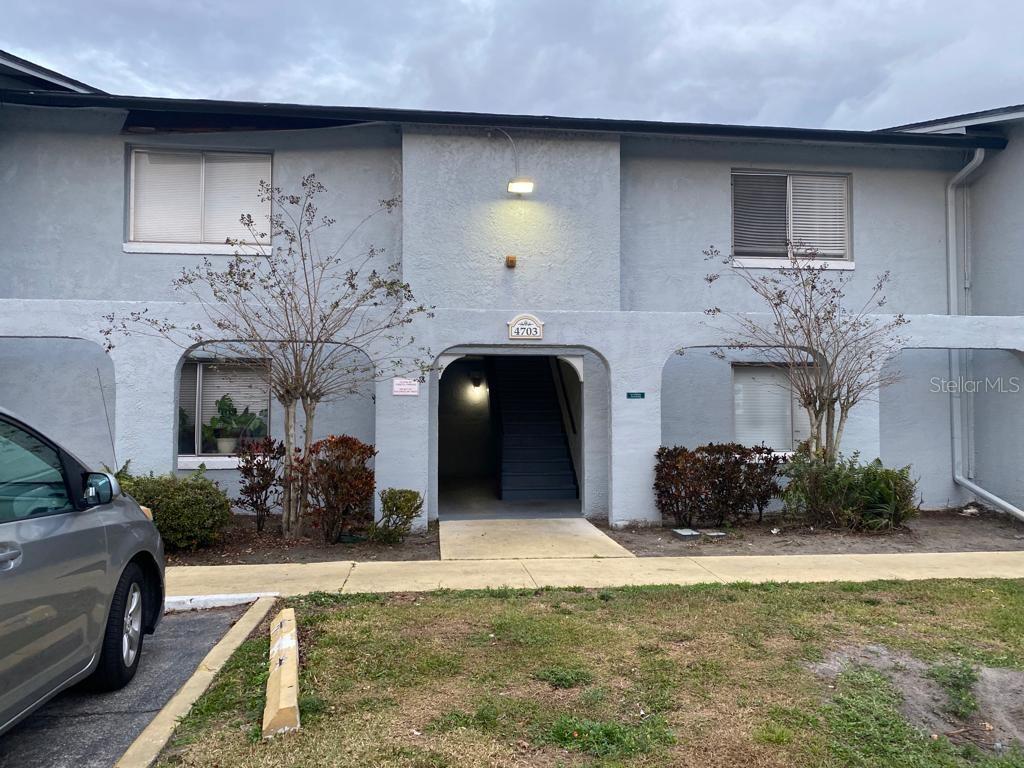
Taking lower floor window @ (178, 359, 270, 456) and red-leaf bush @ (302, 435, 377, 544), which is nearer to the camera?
red-leaf bush @ (302, 435, 377, 544)

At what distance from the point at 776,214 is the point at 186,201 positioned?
870 centimetres

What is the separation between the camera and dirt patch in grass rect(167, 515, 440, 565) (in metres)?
7.52

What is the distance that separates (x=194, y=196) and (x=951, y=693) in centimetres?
1020

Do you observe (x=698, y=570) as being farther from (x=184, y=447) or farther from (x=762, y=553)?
(x=184, y=447)

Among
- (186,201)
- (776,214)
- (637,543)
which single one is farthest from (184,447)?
(776,214)

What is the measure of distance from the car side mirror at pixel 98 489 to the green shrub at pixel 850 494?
7.80 m

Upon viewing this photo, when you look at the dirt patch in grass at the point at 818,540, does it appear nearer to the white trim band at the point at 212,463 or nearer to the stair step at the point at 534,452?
the stair step at the point at 534,452

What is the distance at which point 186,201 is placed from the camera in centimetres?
1018

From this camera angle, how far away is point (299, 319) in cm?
855

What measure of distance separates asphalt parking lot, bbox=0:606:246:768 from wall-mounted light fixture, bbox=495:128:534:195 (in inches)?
280

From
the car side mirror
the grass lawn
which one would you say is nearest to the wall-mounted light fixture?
the grass lawn

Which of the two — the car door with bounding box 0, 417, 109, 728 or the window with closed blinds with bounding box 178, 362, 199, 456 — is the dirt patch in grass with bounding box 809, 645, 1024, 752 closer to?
the car door with bounding box 0, 417, 109, 728

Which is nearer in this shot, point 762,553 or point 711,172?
point 762,553

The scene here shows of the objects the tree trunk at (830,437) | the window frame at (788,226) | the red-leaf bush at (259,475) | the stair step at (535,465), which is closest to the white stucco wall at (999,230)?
the window frame at (788,226)
